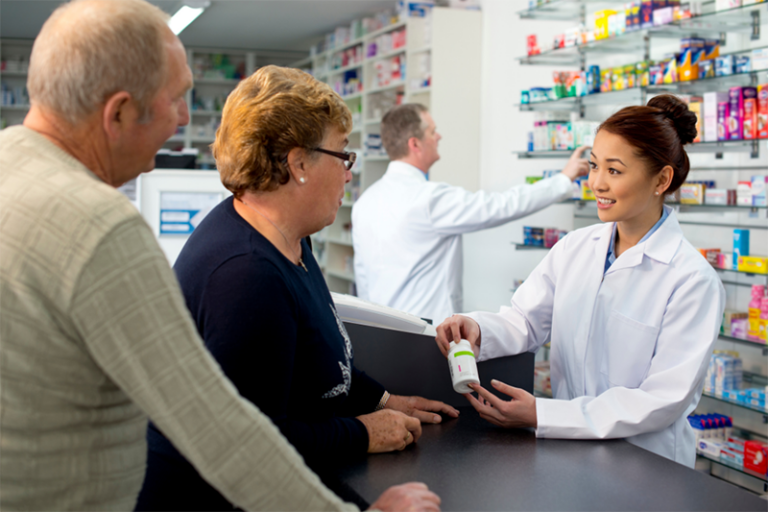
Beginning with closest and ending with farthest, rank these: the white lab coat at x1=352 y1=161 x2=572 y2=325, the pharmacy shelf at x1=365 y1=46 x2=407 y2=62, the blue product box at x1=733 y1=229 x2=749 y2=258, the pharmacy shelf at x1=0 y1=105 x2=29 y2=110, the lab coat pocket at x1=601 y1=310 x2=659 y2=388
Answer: the lab coat pocket at x1=601 y1=310 x2=659 y2=388 < the blue product box at x1=733 y1=229 x2=749 y2=258 < the white lab coat at x1=352 y1=161 x2=572 y2=325 < the pharmacy shelf at x1=365 y1=46 x2=407 y2=62 < the pharmacy shelf at x1=0 y1=105 x2=29 y2=110

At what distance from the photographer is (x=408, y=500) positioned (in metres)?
1.06

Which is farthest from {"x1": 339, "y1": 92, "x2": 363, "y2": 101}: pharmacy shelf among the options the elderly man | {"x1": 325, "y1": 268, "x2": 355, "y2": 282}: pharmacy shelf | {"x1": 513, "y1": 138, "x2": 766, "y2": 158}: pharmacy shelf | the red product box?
the elderly man

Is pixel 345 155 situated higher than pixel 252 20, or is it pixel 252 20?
pixel 252 20

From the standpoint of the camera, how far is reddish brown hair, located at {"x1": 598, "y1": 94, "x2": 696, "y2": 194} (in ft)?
6.09

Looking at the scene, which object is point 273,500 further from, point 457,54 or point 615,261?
point 457,54

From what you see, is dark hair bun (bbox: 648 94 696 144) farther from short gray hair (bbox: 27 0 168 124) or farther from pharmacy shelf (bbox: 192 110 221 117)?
pharmacy shelf (bbox: 192 110 221 117)

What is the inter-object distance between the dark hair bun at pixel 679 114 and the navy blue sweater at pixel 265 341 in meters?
1.16

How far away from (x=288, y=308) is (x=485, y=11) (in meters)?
4.98

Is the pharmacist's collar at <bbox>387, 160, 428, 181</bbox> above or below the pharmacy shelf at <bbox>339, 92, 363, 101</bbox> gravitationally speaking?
below

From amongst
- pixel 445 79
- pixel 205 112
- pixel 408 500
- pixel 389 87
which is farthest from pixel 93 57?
pixel 205 112

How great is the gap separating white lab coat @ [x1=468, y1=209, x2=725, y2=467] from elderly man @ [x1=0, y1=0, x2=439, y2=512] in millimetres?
889

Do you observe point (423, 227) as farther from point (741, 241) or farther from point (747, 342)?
point (747, 342)

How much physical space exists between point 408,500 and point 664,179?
4.21 ft

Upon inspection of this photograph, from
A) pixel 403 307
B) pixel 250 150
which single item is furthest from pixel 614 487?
pixel 403 307
